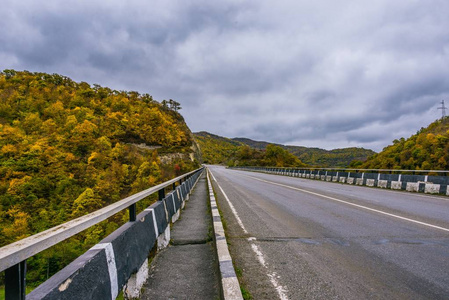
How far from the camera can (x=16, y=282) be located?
1260mm

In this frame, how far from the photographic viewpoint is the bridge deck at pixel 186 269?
3.10 m

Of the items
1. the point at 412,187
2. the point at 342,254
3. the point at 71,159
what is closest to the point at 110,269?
the point at 342,254

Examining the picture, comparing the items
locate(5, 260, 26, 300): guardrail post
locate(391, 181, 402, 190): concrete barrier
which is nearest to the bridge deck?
locate(5, 260, 26, 300): guardrail post

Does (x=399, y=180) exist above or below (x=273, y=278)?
above

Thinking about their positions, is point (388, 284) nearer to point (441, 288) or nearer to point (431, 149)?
point (441, 288)

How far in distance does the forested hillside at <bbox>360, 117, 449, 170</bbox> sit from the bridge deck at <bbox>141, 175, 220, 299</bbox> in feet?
106

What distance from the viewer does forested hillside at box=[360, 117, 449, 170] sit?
90.9 ft

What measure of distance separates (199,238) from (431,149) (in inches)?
1397

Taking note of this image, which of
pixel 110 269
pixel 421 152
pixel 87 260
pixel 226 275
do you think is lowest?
pixel 226 275

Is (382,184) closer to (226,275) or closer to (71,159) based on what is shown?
(226,275)

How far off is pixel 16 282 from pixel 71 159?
6857cm

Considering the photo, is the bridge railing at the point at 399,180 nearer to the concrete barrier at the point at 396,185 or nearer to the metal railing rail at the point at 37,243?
the concrete barrier at the point at 396,185

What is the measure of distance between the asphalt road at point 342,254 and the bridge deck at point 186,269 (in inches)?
17.7

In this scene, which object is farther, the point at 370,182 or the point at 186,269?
the point at 370,182
